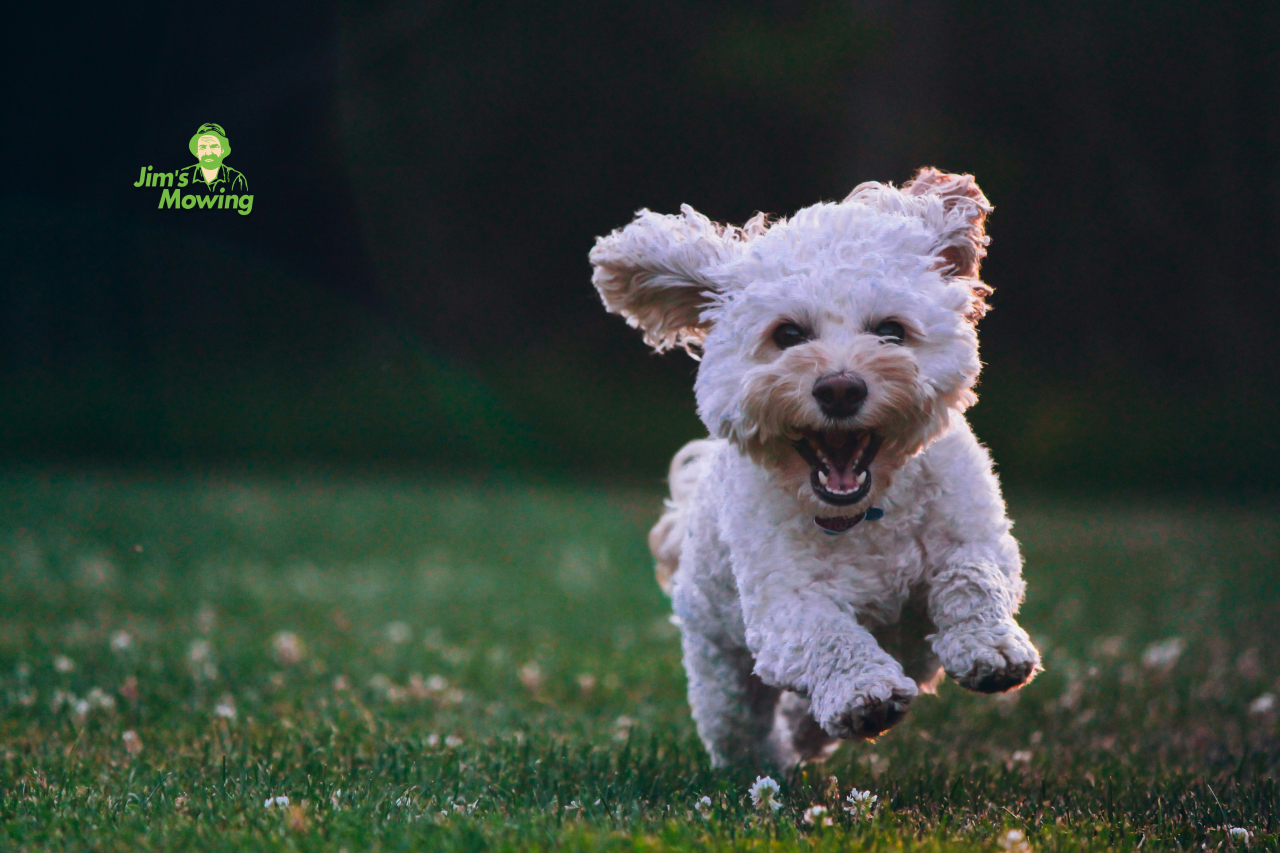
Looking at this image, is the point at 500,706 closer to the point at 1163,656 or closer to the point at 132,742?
the point at 132,742

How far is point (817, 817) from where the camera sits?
2986 mm

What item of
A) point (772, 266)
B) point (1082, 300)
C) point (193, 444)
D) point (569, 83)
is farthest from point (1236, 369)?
point (772, 266)

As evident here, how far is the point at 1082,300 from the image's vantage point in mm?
17891

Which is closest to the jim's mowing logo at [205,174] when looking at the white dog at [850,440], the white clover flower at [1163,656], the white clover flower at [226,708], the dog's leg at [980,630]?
the white clover flower at [226,708]

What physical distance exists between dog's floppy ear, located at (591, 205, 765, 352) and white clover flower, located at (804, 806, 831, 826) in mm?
1400

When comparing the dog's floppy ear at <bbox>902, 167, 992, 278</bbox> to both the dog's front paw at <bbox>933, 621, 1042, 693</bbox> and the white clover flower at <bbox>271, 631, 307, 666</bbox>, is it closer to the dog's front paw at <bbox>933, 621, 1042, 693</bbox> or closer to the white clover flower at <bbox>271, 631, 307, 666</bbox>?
the dog's front paw at <bbox>933, 621, 1042, 693</bbox>

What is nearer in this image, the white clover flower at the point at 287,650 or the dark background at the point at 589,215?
the white clover flower at the point at 287,650

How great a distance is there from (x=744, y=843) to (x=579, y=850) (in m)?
0.40

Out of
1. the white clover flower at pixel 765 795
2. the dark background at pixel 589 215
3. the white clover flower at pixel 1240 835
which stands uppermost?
the dark background at pixel 589 215

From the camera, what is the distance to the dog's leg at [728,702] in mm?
3939

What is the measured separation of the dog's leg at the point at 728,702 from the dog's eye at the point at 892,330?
123cm

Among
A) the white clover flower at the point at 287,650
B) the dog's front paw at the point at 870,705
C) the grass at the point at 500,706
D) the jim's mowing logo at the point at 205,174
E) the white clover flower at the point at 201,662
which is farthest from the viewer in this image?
the jim's mowing logo at the point at 205,174

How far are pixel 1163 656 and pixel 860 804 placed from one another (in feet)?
12.0

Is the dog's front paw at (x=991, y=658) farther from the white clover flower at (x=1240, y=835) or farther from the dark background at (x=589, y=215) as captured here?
the dark background at (x=589, y=215)
